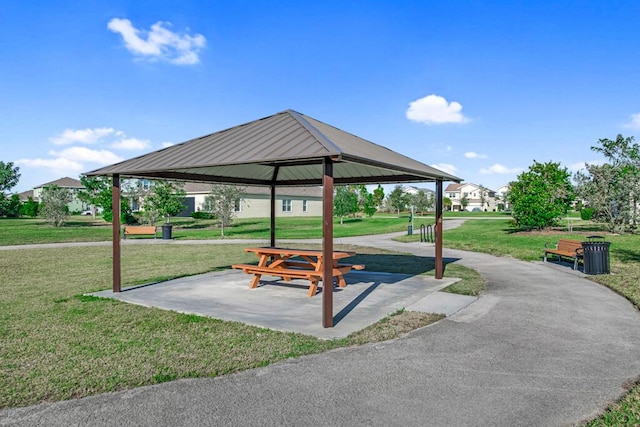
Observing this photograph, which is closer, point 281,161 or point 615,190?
point 281,161

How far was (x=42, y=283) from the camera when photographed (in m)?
10.5

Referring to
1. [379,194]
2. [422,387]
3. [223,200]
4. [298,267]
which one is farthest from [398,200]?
[422,387]

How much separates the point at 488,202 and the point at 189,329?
109706 mm

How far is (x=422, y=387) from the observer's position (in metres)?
4.40

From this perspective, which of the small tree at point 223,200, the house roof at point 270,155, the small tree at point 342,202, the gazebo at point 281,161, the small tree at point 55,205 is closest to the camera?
the gazebo at point 281,161

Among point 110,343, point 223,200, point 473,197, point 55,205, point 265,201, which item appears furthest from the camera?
point 473,197

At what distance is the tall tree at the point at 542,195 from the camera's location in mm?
24266

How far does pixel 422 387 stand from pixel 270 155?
3870 mm

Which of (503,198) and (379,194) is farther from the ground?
(379,194)

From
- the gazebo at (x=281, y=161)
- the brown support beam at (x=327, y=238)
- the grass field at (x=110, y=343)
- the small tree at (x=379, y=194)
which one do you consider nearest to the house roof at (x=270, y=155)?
the gazebo at (x=281, y=161)

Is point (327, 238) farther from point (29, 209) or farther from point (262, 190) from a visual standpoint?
point (29, 209)

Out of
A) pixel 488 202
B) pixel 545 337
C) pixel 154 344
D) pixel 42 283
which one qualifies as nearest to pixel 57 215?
pixel 42 283

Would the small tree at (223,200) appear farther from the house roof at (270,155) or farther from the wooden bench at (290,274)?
the wooden bench at (290,274)

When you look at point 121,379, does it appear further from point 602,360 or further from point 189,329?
point 602,360
